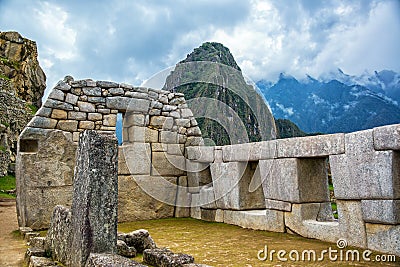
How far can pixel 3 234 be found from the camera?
6.45m

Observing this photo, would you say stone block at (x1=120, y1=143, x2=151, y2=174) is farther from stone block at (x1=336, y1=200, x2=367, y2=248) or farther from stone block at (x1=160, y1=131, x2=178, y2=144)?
stone block at (x1=336, y1=200, x2=367, y2=248)

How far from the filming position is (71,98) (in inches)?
289

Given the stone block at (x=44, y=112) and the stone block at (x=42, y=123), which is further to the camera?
the stone block at (x=44, y=112)

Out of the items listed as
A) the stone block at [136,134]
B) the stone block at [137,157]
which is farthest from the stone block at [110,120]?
the stone block at [137,157]

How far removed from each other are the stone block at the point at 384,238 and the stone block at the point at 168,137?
4.90m

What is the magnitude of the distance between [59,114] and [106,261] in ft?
16.3

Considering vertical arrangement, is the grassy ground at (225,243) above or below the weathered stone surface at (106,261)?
below

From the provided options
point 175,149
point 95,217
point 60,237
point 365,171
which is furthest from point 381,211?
point 175,149

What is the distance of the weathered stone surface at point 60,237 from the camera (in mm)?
3668

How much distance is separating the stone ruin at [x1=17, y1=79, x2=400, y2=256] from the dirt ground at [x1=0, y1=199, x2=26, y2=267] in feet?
1.57

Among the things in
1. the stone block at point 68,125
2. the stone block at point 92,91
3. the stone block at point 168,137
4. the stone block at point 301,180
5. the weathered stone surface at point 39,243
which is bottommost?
the weathered stone surface at point 39,243

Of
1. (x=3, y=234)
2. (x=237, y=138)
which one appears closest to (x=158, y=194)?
(x=237, y=138)

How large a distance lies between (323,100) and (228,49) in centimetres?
684

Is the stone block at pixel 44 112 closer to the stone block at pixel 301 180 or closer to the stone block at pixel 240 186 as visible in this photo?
the stone block at pixel 240 186
